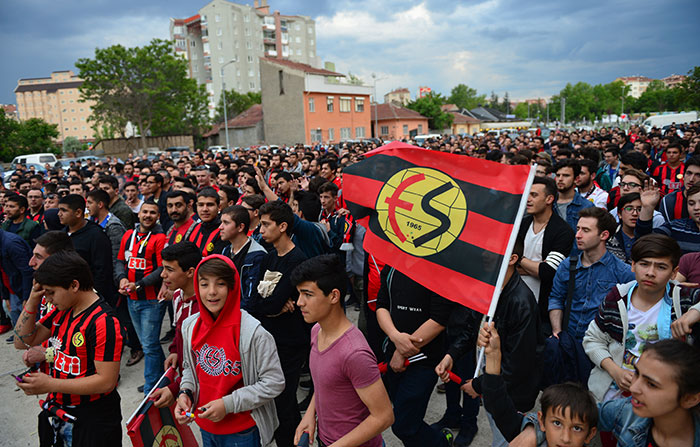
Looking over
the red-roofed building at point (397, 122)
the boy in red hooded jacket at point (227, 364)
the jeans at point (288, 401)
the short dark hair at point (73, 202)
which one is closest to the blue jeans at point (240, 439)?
the boy in red hooded jacket at point (227, 364)

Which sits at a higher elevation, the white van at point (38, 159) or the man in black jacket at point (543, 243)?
the white van at point (38, 159)

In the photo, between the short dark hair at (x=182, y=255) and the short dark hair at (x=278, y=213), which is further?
the short dark hair at (x=278, y=213)

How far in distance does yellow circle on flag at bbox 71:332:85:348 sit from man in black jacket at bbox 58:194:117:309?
270 cm

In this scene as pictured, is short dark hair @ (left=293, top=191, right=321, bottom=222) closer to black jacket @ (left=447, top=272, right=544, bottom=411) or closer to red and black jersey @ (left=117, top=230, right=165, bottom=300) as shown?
red and black jersey @ (left=117, top=230, right=165, bottom=300)

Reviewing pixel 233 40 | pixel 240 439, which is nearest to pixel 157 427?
pixel 240 439

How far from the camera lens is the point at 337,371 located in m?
2.50

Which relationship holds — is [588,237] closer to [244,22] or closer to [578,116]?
[244,22]

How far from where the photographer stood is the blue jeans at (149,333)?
4.88 m

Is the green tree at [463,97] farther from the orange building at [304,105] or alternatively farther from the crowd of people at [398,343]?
the crowd of people at [398,343]

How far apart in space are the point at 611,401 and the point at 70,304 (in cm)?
342

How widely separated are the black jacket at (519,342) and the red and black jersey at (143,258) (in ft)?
11.9

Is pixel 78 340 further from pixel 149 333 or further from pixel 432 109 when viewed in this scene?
pixel 432 109

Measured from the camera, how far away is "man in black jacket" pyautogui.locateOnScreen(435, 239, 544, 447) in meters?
2.79

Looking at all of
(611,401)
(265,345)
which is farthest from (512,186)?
(265,345)
